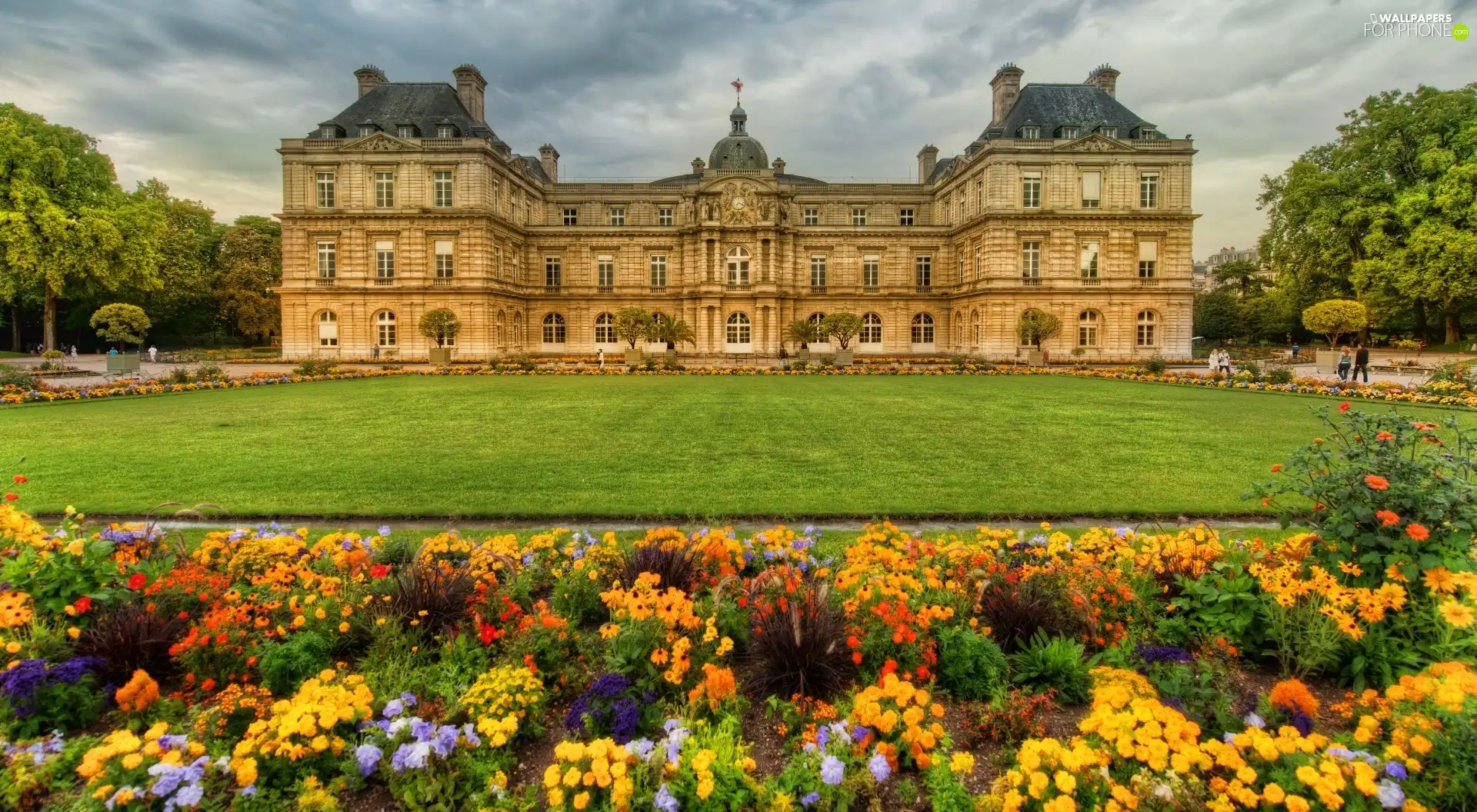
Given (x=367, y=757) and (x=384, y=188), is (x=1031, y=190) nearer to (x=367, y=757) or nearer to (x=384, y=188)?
(x=384, y=188)

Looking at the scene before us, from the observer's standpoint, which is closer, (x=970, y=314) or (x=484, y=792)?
(x=484, y=792)

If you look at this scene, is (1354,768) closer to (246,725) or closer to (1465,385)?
(246,725)

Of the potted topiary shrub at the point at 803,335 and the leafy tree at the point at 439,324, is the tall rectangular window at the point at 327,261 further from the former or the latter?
the potted topiary shrub at the point at 803,335

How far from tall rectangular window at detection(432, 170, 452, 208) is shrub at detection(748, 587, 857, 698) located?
148 ft

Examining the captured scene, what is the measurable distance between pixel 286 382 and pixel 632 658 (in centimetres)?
2931

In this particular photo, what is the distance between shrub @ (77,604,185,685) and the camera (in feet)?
14.3

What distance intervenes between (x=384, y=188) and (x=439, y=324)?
9490mm

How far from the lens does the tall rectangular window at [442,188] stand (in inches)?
1718

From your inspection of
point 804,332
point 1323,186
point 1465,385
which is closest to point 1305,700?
point 1465,385

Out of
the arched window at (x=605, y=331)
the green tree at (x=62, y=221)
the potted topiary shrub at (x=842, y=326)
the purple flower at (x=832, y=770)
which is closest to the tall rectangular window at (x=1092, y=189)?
the potted topiary shrub at (x=842, y=326)

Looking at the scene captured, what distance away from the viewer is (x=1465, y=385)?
2117 centimetres

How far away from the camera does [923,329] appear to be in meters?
51.9

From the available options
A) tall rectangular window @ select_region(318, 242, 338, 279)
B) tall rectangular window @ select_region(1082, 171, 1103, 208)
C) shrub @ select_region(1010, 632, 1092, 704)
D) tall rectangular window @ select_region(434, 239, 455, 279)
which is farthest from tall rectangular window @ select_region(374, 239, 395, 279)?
shrub @ select_region(1010, 632, 1092, 704)

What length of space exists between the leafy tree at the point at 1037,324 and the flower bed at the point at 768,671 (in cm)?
3838
